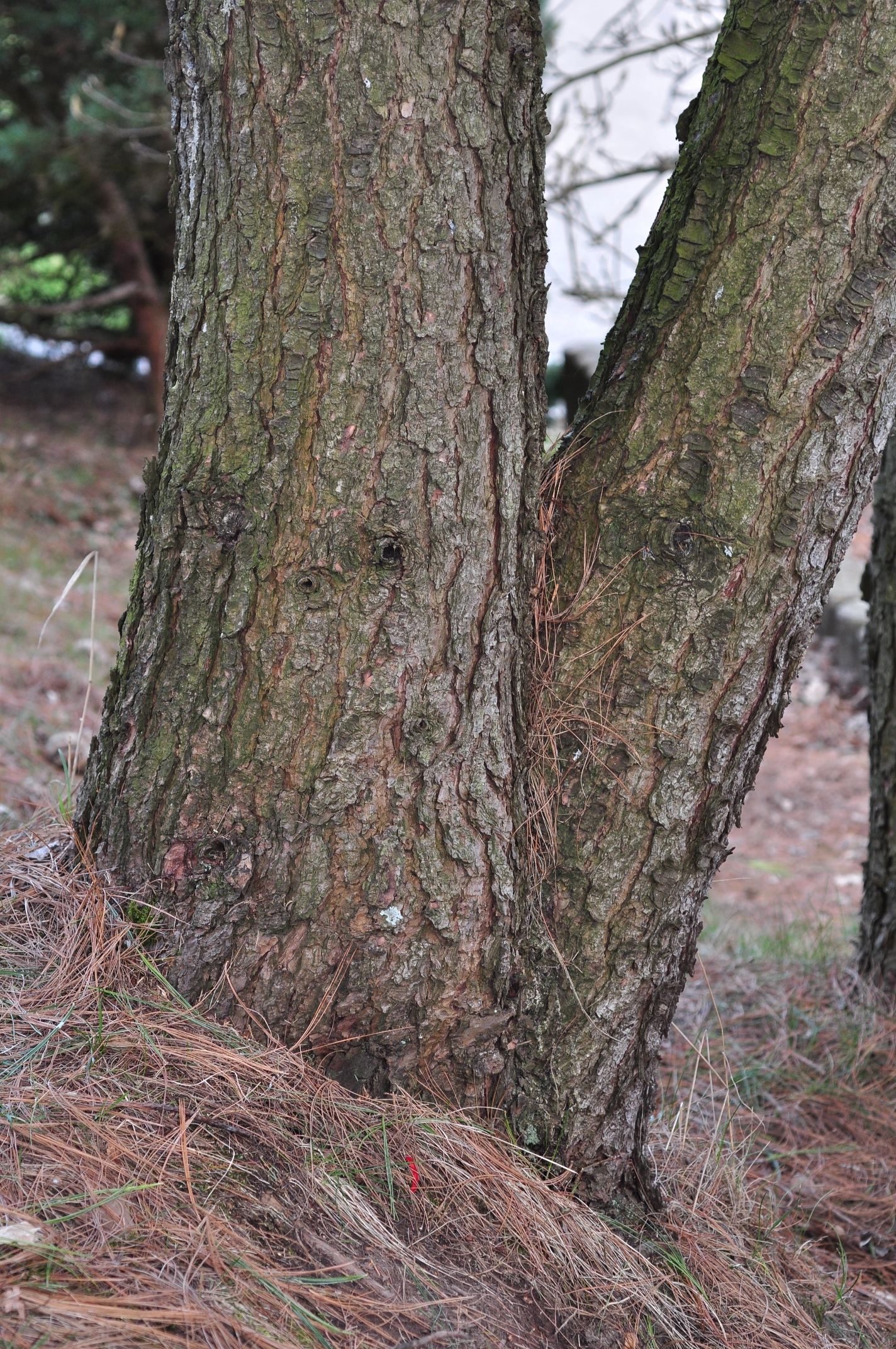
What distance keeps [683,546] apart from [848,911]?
3.53 meters

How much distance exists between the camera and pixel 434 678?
147cm

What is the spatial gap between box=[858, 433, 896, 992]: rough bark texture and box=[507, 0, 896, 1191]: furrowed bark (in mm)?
1239

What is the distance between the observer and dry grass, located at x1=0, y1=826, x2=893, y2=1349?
113 cm

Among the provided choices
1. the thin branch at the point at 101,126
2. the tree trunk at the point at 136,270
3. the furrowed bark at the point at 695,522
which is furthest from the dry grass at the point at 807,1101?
the tree trunk at the point at 136,270

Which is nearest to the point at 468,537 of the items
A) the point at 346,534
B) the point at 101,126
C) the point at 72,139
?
the point at 346,534

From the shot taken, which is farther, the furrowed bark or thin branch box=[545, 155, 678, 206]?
thin branch box=[545, 155, 678, 206]

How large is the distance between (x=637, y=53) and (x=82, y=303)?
5.17 meters

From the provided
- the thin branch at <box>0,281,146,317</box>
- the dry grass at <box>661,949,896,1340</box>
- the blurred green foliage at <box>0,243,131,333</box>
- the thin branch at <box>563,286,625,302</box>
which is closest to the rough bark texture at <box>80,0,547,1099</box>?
the dry grass at <box>661,949,896,1340</box>

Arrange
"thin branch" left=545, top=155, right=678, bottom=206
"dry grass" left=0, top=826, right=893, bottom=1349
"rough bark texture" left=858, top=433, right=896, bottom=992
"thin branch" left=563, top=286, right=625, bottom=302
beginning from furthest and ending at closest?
"thin branch" left=563, top=286, right=625, bottom=302
"thin branch" left=545, top=155, right=678, bottom=206
"rough bark texture" left=858, top=433, right=896, bottom=992
"dry grass" left=0, top=826, right=893, bottom=1349

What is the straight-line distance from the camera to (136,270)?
7.80 m

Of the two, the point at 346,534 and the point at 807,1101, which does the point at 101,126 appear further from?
the point at 807,1101

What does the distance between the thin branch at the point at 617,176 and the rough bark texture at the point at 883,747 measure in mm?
1856

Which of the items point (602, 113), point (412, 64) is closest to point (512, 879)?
point (412, 64)

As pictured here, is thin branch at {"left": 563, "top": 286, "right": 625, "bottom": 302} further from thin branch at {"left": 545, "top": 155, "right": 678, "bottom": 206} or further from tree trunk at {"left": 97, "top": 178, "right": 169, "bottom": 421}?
tree trunk at {"left": 97, "top": 178, "right": 169, "bottom": 421}
